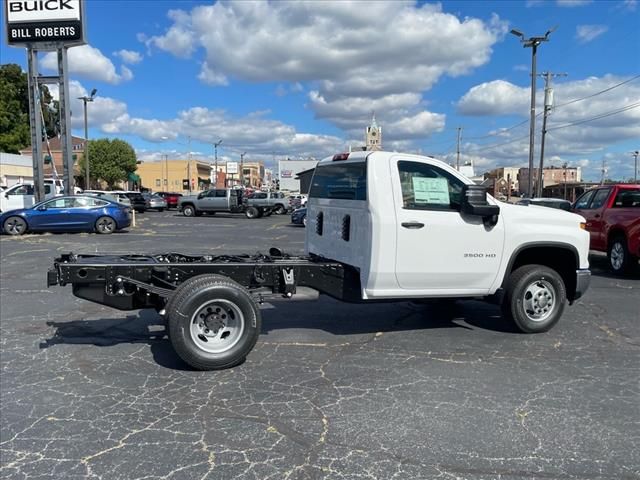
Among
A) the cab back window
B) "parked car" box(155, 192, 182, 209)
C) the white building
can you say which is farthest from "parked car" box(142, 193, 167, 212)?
the white building

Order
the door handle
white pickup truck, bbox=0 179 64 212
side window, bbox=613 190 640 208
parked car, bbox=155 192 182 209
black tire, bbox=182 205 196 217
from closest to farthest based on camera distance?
the door handle
side window, bbox=613 190 640 208
white pickup truck, bbox=0 179 64 212
black tire, bbox=182 205 196 217
parked car, bbox=155 192 182 209

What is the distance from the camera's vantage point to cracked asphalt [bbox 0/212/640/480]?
11.1 ft

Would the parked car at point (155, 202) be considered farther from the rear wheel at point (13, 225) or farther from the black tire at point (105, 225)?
the rear wheel at point (13, 225)

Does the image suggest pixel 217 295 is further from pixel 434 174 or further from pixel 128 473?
pixel 434 174

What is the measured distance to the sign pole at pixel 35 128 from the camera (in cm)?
2484

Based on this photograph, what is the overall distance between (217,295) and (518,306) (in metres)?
3.40

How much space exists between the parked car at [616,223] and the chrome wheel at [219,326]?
8660 millimetres

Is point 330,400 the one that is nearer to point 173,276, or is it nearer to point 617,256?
point 173,276

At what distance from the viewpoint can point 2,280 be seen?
9.91 meters

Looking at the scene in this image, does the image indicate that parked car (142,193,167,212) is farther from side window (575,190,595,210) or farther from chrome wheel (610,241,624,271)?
chrome wheel (610,241,624,271)


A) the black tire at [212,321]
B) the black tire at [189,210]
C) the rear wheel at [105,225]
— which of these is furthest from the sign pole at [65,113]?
the black tire at [212,321]

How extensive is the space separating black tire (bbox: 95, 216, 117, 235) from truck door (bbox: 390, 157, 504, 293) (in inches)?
652

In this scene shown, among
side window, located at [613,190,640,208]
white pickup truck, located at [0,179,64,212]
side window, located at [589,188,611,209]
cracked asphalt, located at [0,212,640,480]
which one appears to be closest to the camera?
cracked asphalt, located at [0,212,640,480]

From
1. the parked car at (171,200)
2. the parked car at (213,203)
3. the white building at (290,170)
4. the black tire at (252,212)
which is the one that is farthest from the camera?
the white building at (290,170)
